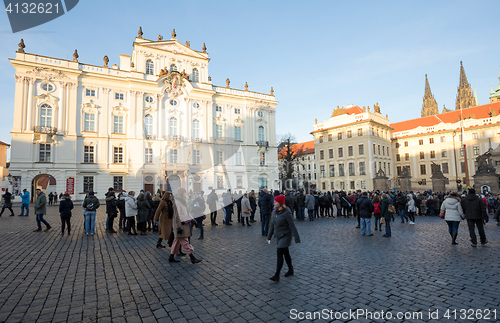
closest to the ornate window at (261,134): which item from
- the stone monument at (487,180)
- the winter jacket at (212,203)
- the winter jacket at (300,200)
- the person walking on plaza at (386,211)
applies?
the stone monument at (487,180)

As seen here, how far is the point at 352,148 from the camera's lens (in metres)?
56.4

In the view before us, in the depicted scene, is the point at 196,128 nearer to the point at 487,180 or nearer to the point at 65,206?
the point at 65,206

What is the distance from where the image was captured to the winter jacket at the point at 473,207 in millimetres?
8421

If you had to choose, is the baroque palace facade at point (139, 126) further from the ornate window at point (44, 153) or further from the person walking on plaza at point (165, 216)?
the person walking on plaza at point (165, 216)

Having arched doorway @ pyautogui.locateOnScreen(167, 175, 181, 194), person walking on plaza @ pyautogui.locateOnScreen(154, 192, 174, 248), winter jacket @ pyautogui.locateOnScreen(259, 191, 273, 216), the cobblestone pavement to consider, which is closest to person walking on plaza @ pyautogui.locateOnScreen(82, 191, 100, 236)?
the cobblestone pavement

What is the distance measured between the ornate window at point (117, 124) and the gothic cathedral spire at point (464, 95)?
103333 millimetres

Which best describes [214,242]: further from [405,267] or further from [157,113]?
[157,113]

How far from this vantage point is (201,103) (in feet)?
138

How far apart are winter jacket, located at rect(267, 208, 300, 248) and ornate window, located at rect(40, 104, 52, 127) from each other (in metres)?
37.0

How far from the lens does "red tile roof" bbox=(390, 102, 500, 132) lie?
194 ft

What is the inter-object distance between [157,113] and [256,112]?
16810mm

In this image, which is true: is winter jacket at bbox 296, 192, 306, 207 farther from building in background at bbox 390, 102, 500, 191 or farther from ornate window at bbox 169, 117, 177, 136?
building in background at bbox 390, 102, 500, 191

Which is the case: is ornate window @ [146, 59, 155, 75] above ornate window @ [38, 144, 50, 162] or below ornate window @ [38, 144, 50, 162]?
above

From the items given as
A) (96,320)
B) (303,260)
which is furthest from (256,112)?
(96,320)
